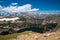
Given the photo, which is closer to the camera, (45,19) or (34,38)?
(34,38)

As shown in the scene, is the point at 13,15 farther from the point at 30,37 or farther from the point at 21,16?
the point at 30,37

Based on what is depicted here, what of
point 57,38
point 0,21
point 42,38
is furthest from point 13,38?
point 0,21

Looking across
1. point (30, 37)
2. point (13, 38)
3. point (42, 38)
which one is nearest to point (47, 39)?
point (42, 38)

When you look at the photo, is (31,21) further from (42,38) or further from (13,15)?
(42,38)

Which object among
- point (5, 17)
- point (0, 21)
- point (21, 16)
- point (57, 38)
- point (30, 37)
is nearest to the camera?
point (57, 38)

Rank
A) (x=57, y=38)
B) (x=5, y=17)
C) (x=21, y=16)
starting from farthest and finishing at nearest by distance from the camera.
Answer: (x=21, y=16), (x=5, y=17), (x=57, y=38)

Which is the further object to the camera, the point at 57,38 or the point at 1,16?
the point at 1,16

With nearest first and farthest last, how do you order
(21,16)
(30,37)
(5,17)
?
(30,37) → (5,17) → (21,16)

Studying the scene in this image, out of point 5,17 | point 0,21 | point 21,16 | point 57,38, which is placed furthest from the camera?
point 21,16
